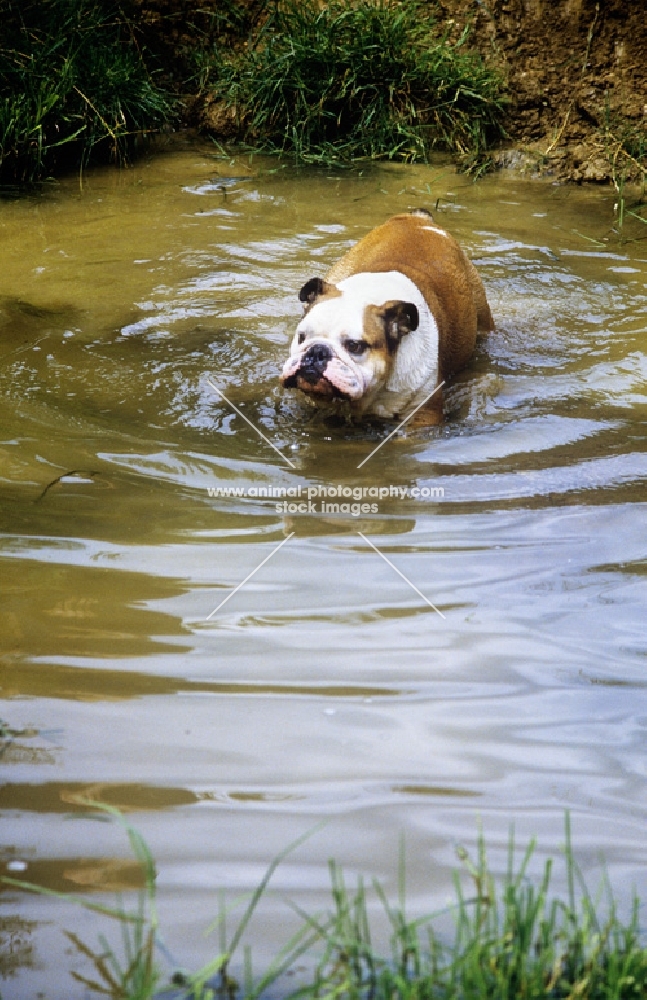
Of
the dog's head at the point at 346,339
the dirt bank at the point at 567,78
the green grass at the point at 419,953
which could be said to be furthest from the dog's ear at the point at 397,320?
the dirt bank at the point at 567,78

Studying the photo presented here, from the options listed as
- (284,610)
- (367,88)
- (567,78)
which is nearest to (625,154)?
(567,78)

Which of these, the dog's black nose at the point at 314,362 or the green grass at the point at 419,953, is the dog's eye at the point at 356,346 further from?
the green grass at the point at 419,953

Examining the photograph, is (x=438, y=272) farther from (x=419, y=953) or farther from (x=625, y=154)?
(x=419, y=953)

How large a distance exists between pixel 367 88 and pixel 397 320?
4.52 metres

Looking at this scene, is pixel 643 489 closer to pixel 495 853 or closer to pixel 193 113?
pixel 495 853

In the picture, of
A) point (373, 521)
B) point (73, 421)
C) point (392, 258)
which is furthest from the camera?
point (392, 258)

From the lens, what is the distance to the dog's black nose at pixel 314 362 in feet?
14.7

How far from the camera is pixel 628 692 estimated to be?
8.40 ft

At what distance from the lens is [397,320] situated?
4.85 meters

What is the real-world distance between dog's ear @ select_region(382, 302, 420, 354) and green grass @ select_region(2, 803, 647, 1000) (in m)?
3.25

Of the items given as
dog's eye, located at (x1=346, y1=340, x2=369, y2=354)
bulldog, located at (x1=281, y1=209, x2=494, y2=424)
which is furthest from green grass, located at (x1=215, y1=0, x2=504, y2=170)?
dog's eye, located at (x1=346, y1=340, x2=369, y2=354)

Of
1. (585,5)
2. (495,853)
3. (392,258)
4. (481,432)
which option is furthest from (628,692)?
(585,5)

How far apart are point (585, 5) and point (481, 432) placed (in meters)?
5.45

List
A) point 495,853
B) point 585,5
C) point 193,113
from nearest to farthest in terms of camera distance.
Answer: point 495,853
point 585,5
point 193,113
